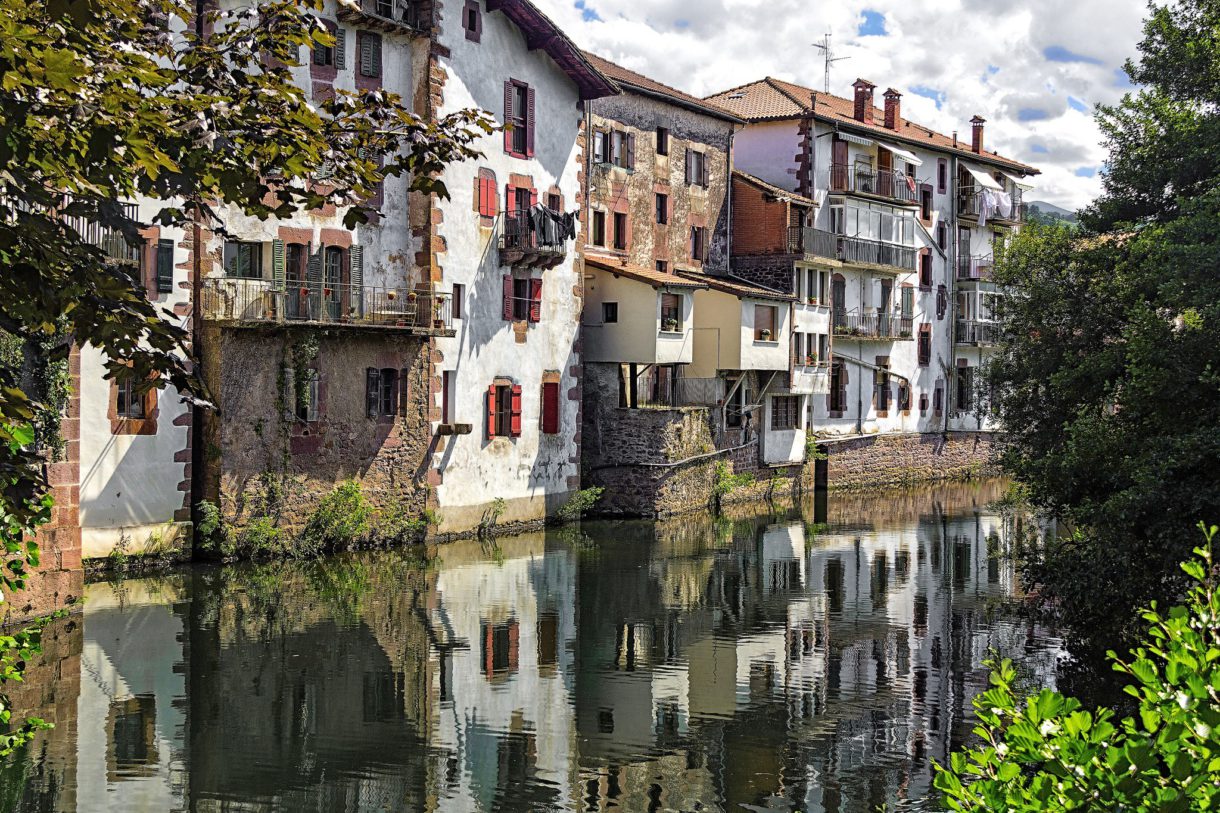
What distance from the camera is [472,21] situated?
35.8 metres

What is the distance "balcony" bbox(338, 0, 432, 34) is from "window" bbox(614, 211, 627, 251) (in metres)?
11.0

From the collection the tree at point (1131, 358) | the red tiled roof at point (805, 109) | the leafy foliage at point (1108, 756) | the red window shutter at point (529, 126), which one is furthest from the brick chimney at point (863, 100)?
the leafy foliage at point (1108, 756)

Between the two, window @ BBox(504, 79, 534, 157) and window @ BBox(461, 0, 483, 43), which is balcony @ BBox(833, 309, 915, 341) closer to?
window @ BBox(504, 79, 534, 157)

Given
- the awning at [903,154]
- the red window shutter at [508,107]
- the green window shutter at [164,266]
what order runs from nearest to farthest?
the green window shutter at [164,266] < the red window shutter at [508,107] < the awning at [903,154]

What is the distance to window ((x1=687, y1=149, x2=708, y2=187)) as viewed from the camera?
46469 millimetres

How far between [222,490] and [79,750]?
1362 centimetres

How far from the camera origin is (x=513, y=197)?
3722cm

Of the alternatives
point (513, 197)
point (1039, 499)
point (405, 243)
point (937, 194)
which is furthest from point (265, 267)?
point (937, 194)

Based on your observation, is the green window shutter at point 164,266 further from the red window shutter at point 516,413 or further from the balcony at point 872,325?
the balcony at point 872,325

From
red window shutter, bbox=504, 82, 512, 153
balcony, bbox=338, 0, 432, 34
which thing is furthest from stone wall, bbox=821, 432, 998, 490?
balcony, bbox=338, 0, 432, 34

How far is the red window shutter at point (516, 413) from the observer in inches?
1473

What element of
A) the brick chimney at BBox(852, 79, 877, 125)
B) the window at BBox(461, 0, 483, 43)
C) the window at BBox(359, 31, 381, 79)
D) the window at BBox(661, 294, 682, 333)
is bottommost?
the window at BBox(661, 294, 682, 333)

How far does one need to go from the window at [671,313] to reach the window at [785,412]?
8.08m

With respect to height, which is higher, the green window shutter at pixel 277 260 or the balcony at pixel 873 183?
the balcony at pixel 873 183
